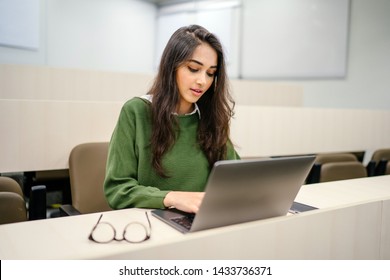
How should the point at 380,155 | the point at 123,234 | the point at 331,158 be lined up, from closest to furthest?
1. the point at 123,234
2. the point at 331,158
3. the point at 380,155

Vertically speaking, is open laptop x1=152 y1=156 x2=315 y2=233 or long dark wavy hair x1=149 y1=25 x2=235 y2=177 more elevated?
long dark wavy hair x1=149 y1=25 x2=235 y2=177

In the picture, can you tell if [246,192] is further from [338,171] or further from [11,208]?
[338,171]

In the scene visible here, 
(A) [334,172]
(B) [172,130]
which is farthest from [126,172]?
(A) [334,172]

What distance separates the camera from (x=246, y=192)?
0.83 metres

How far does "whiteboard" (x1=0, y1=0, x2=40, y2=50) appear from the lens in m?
4.24

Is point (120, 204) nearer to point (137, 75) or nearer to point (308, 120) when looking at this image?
point (137, 75)

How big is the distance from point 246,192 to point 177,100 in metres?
0.59

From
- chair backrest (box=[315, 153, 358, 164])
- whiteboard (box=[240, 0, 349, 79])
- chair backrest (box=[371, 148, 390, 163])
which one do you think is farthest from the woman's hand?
whiteboard (box=[240, 0, 349, 79])

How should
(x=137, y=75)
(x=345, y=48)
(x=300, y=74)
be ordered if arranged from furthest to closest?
(x=300, y=74), (x=345, y=48), (x=137, y=75)

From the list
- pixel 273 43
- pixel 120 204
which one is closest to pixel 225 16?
pixel 273 43

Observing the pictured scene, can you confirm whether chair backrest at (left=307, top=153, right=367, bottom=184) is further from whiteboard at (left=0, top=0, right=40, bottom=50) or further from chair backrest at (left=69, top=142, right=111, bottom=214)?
whiteboard at (left=0, top=0, right=40, bottom=50)

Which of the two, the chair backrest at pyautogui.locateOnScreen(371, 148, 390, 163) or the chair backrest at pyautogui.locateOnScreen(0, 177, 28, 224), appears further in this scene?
the chair backrest at pyautogui.locateOnScreen(371, 148, 390, 163)

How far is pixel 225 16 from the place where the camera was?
5.41 m

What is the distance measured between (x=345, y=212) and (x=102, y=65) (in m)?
5.01
